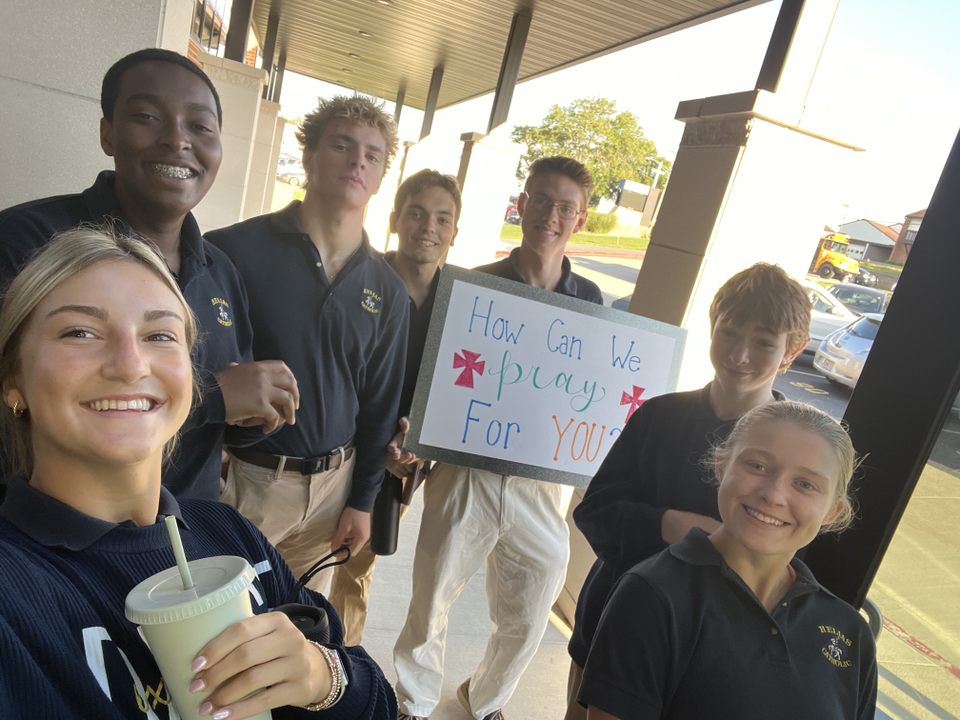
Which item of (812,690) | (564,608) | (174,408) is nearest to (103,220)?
(174,408)

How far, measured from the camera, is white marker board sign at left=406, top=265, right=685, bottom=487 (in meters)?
2.33

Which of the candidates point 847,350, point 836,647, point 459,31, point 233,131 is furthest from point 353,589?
point 459,31

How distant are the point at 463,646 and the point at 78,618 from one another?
2.58 m

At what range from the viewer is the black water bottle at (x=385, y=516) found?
→ 2551mm

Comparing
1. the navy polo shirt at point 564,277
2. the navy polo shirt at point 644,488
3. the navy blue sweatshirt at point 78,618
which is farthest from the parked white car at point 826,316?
the navy blue sweatshirt at point 78,618

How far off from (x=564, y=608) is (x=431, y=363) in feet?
6.48

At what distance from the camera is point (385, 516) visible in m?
2.55

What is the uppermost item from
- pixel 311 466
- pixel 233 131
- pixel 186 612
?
pixel 233 131

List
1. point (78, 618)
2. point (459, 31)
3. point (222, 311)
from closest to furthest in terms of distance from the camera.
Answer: point (78, 618), point (222, 311), point (459, 31)

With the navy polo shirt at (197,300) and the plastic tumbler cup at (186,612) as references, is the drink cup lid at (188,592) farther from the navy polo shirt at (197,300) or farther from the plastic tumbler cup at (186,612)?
the navy polo shirt at (197,300)

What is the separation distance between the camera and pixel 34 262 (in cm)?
98

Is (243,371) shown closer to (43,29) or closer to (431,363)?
(431,363)

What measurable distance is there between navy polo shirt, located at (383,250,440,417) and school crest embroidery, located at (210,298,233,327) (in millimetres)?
794

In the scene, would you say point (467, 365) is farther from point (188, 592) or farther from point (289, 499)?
point (188, 592)
